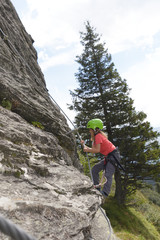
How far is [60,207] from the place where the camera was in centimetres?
295

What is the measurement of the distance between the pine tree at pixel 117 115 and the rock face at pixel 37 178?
9.37m

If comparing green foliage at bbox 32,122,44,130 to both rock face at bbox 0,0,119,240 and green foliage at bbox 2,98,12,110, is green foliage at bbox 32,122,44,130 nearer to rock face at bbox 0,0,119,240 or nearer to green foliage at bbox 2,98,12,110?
rock face at bbox 0,0,119,240

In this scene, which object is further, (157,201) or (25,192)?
(157,201)

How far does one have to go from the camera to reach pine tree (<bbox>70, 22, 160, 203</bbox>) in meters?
14.8

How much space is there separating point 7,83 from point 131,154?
475 inches

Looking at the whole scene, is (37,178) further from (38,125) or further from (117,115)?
(117,115)

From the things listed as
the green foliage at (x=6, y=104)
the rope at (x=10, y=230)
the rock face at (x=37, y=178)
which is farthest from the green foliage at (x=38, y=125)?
the rope at (x=10, y=230)

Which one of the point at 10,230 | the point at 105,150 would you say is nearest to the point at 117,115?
the point at 105,150

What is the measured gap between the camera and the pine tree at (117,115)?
48.4 feet

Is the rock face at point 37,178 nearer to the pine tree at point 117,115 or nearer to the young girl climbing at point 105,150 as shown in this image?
the young girl climbing at point 105,150

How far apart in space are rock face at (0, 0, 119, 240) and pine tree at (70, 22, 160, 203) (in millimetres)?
9372

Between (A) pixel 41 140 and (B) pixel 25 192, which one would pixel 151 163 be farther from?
(B) pixel 25 192

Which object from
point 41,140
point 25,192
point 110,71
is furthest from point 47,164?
point 110,71

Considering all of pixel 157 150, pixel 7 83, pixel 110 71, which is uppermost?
pixel 110 71
